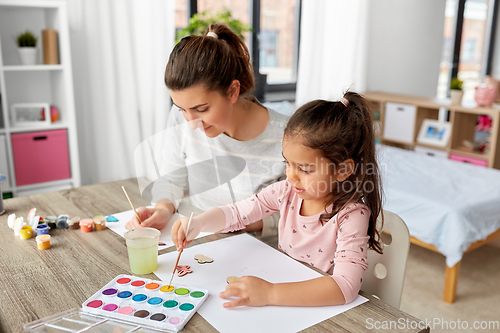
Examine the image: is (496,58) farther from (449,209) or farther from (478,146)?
(449,209)

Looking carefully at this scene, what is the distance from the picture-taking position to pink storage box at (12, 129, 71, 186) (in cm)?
233

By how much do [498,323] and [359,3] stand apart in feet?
8.68

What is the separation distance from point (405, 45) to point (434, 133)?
1.16m

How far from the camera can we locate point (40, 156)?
240 cm

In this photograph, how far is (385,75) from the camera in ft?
13.5

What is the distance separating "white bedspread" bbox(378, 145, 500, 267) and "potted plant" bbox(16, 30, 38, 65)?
6.01 ft

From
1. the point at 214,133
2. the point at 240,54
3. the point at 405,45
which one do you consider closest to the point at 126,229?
the point at 214,133

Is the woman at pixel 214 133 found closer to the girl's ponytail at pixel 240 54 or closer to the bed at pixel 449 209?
the girl's ponytail at pixel 240 54

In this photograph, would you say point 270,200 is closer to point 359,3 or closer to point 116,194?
point 116,194

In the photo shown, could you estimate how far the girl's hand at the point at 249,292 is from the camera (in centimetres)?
79

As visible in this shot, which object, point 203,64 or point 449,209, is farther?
point 449,209

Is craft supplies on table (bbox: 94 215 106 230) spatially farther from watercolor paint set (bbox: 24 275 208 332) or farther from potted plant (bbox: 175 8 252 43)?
potted plant (bbox: 175 8 252 43)

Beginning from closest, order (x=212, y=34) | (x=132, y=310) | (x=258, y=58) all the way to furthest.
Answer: (x=132, y=310) → (x=212, y=34) → (x=258, y=58)

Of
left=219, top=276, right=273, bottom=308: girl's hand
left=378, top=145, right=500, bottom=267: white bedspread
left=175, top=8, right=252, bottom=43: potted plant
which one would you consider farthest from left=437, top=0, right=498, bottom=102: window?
A: left=219, top=276, right=273, bottom=308: girl's hand
